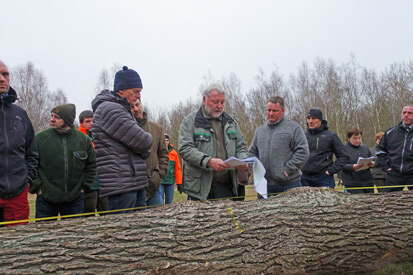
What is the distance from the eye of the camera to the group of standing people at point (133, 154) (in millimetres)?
2686

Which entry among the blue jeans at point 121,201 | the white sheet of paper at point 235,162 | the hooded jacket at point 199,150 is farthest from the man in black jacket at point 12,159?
the white sheet of paper at point 235,162

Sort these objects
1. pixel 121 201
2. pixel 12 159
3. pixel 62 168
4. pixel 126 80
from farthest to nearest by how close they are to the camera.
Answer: pixel 62 168 → pixel 126 80 → pixel 121 201 → pixel 12 159

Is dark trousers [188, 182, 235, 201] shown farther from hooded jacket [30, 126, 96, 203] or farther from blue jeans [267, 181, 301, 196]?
hooded jacket [30, 126, 96, 203]

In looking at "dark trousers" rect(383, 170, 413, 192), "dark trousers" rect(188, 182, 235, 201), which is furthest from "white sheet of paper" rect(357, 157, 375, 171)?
"dark trousers" rect(188, 182, 235, 201)

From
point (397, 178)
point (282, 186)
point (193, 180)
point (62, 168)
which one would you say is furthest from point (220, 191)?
point (397, 178)

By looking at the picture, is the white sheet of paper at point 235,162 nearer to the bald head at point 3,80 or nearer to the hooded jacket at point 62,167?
the hooded jacket at point 62,167

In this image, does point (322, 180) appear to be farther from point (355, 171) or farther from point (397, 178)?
point (355, 171)

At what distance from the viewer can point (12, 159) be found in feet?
8.61

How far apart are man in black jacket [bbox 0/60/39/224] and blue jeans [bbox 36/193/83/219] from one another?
0.49 metres

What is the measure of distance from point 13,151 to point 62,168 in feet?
2.41

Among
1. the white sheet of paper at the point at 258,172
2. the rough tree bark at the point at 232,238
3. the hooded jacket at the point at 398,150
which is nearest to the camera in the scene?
the rough tree bark at the point at 232,238

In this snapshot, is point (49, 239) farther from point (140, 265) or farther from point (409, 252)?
point (409, 252)

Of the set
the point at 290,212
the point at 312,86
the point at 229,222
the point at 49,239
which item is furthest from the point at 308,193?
the point at 312,86

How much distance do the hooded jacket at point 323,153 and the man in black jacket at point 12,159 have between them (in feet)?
12.5
